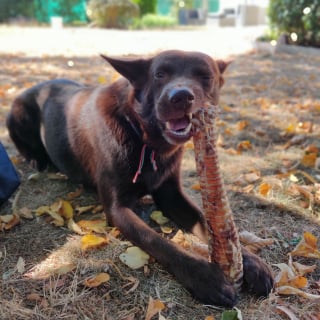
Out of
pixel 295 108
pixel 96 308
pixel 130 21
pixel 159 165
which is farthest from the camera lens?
pixel 130 21

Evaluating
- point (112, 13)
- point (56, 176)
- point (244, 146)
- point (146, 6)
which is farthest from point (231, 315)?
point (146, 6)

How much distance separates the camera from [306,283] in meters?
2.09

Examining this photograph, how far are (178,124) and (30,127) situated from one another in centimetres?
184

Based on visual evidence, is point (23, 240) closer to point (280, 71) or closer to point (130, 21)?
point (280, 71)

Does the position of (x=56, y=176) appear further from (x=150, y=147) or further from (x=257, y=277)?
(x=257, y=277)

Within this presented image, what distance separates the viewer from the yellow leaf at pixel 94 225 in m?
2.60

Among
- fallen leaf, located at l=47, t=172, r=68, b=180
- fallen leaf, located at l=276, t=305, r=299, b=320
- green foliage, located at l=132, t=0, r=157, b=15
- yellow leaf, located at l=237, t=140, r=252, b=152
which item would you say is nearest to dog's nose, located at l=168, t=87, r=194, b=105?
fallen leaf, located at l=276, t=305, r=299, b=320

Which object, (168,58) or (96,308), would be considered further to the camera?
(168,58)

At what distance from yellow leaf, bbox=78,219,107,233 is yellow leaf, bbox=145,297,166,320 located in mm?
741

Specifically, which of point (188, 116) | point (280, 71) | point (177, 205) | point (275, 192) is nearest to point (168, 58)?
point (188, 116)

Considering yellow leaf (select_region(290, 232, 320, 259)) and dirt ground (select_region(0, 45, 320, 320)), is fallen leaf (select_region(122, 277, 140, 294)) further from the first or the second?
yellow leaf (select_region(290, 232, 320, 259))

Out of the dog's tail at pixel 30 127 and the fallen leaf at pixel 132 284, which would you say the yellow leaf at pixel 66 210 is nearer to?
the fallen leaf at pixel 132 284

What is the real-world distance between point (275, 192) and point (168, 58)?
128 cm

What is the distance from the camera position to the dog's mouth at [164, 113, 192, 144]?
7.62 ft
